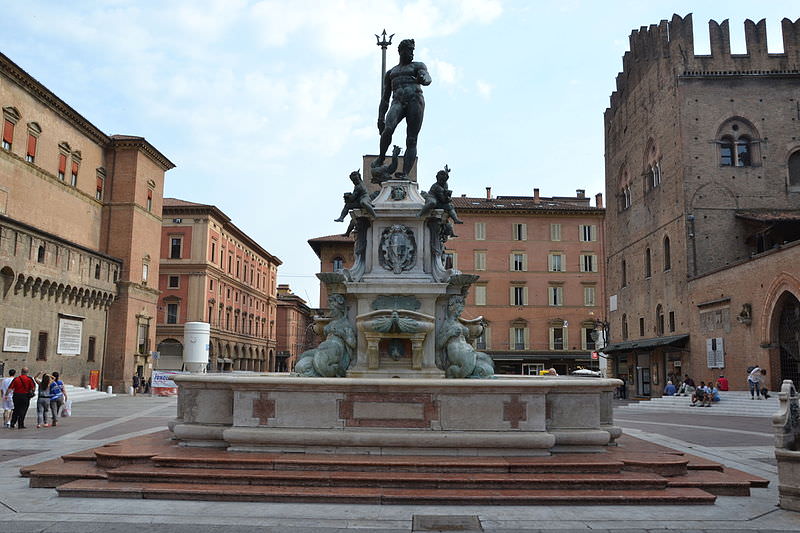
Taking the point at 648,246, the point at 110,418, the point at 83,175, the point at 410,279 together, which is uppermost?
the point at 83,175

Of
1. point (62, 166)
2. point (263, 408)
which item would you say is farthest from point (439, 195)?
point (62, 166)

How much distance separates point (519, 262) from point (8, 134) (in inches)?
1773

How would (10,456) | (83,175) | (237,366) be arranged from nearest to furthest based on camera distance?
(10,456) < (83,175) < (237,366)

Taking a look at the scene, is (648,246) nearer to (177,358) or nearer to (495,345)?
(495,345)

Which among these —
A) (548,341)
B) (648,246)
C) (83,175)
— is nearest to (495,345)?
(548,341)

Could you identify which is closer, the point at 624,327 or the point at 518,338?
the point at 624,327

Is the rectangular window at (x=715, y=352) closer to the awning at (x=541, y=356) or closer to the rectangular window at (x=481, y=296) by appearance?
the awning at (x=541, y=356)

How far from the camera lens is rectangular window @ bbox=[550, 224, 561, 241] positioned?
66.1m

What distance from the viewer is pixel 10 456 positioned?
11750mm

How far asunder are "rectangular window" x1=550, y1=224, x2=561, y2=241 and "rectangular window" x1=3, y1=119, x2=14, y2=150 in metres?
47.1

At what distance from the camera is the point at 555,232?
218 ft

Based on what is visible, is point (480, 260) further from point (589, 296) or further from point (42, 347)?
point (42, 347)

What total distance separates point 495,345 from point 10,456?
54103 mm

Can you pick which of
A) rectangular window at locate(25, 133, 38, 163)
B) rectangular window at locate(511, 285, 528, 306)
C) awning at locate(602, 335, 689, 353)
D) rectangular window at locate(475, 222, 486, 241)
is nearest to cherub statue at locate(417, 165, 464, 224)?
awning at locate(602, 335, 689, 353)
